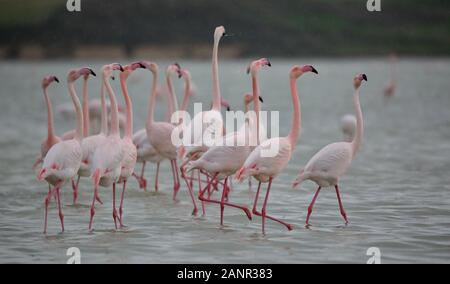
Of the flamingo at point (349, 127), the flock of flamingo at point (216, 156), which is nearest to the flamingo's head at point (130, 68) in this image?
the flock of flamingo at point (216, 156)

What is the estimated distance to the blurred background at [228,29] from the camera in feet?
281

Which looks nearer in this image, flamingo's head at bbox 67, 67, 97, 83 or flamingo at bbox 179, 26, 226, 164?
flamingo's head at bbox 67, 67, 97, 83

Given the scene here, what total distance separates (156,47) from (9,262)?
80875 mm

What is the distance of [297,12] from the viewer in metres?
97.1

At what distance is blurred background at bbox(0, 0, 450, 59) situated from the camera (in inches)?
3371

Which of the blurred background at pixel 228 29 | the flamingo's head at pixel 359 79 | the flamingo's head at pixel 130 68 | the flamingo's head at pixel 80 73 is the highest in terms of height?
the blurred background at pixel 228 29

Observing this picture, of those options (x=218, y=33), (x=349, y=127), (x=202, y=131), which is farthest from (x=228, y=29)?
(x=202, y=131)

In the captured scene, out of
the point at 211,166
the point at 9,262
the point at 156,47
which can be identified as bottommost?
the point at 9,262

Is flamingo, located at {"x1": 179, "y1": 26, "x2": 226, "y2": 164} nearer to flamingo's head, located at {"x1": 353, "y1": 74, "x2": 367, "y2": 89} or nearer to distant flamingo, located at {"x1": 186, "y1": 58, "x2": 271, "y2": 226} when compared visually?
distant flamingo, located at {"x1": 186, "y1": 58, "x2": 271, "y2": 226}

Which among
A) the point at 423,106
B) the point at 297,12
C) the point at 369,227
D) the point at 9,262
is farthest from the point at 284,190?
the point at 297,12

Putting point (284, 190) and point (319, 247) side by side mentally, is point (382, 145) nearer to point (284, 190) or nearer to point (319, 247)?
point (284, 190)

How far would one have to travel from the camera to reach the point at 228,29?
89812mm

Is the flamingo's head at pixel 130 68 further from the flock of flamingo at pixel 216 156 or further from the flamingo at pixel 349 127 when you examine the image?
the flamingo at pixel 349 127

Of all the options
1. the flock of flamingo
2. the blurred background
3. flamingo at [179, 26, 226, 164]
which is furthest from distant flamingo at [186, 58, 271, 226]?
the blurred background
